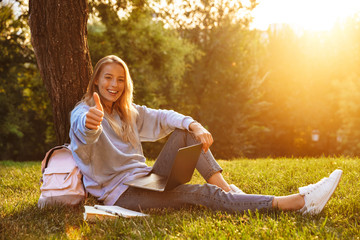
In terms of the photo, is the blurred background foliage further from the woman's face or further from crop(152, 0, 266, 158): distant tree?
the woman's face

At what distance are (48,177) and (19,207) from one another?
39 centimetres

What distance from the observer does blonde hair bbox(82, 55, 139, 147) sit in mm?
3896

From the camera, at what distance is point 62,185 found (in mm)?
3736

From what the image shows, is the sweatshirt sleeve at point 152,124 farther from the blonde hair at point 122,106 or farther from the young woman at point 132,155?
the blonde hair at point 122,106

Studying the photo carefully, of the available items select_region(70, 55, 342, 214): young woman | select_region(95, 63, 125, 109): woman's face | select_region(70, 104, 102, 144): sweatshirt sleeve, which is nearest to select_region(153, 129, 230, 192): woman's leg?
select_region(70, 55, 342, 214): young woman

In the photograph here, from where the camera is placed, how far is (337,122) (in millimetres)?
28188

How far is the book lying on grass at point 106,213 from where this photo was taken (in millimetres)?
3188

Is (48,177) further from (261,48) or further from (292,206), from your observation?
(261,48)

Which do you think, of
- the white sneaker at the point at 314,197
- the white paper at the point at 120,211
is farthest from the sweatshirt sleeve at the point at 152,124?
the white sneaker at the point at 314,197

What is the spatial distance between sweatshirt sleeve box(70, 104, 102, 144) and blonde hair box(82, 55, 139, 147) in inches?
16.2

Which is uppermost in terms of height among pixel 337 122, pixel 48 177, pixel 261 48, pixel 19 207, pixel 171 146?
pixel 261 48

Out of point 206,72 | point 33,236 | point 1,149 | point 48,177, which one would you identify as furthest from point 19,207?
point 1,149

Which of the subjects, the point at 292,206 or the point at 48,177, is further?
the point at 48,177

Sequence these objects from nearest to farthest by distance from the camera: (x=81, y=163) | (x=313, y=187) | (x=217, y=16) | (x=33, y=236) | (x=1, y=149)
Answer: (x=33, y=236)
(x=313, y=187)
(x=81, y=163)
(x=217, y=16)
(x=1, y=149)
